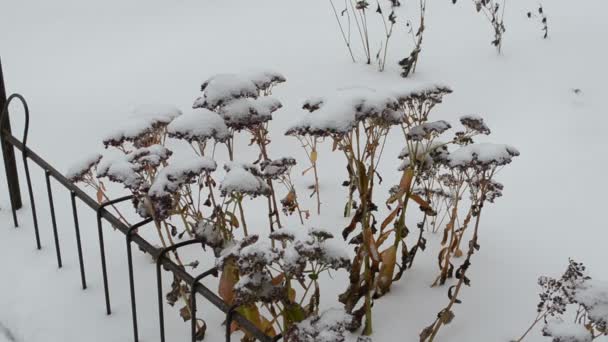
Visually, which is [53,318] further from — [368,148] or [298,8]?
[298,8]

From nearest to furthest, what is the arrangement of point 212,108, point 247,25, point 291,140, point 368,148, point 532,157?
1. point 212,108
2. point 368,148
3. point 532,157
4. point 291,140
5. point 247,25

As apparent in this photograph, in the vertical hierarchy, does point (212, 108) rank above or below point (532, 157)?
above

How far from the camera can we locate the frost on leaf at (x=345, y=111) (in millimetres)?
1971

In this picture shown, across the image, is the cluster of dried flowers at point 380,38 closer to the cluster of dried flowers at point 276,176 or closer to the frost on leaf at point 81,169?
the cluster of dried flowers at point 276,176

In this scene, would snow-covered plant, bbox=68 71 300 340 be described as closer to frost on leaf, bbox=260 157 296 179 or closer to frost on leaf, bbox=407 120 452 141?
frost on leaf, bbox=260 157 296 179

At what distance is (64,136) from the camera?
4230 mm

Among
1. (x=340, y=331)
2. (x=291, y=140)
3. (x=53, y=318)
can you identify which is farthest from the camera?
(x=291, y=140)

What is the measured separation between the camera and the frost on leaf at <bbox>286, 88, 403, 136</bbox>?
1.97m

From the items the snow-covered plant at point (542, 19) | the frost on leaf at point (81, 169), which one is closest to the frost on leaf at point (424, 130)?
the frost on leaf at point (81, 169)

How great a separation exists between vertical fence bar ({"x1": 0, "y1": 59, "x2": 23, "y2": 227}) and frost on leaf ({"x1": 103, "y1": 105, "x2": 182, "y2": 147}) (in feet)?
3.28

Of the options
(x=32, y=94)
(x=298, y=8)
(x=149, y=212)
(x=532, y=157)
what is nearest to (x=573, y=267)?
(x=149, y=212)

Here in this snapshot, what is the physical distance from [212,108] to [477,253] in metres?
1.49

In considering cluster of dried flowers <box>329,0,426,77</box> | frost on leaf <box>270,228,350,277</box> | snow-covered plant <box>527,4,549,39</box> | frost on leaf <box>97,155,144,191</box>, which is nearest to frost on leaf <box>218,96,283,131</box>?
frost on leaf <box>97,155,144,191</box>

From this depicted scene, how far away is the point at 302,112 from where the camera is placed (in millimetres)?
4410
